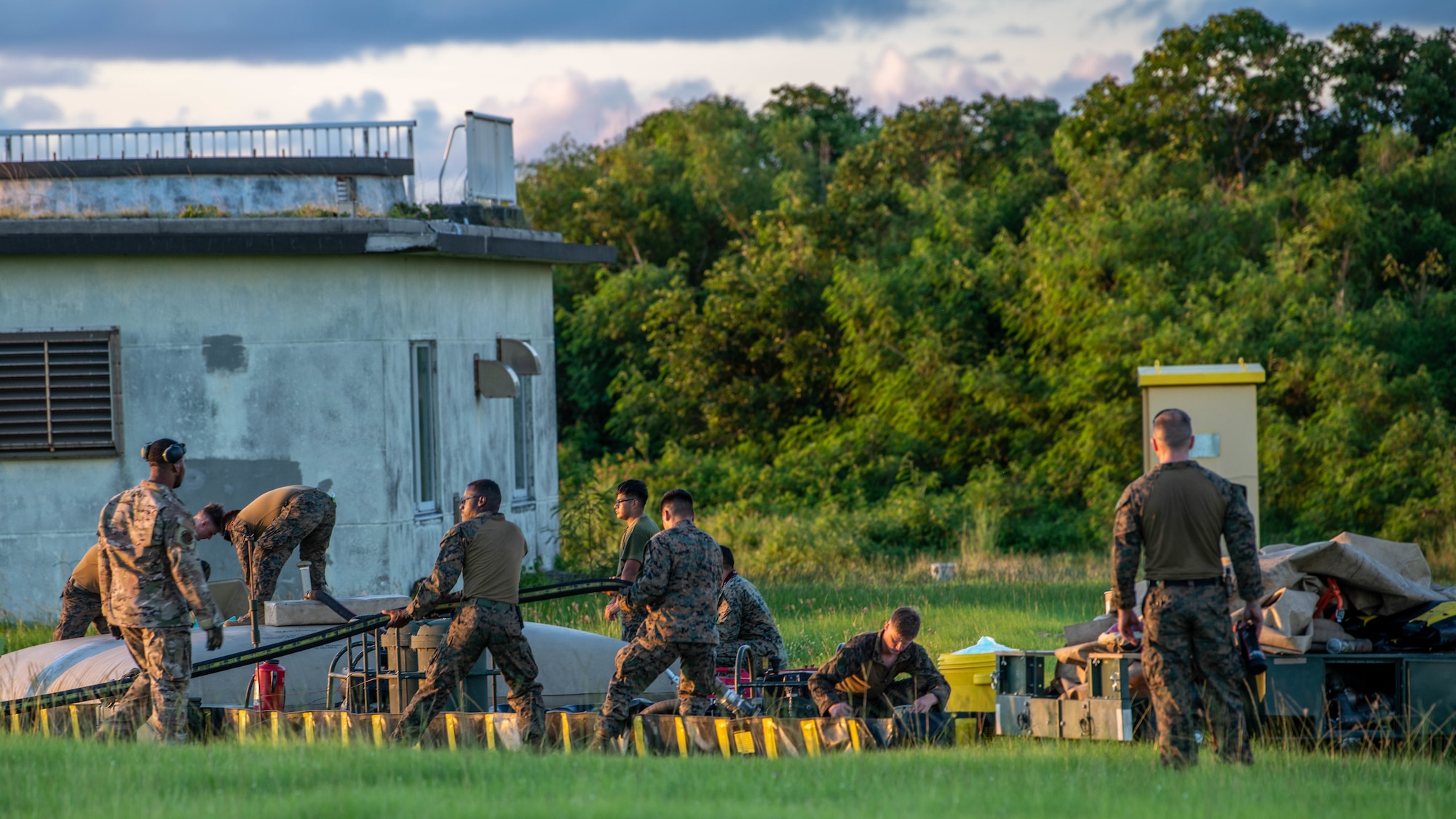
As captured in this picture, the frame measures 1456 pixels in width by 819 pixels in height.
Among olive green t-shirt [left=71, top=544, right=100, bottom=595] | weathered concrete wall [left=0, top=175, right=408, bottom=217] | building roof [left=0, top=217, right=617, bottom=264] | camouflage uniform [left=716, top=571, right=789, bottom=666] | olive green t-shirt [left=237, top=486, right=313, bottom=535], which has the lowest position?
camouflage uniform [left=716, top=571, right=789, bottom=666]

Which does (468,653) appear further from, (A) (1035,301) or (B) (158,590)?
(A) (1035,301)

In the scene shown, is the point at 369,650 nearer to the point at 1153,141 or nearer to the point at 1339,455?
the point at 1339,455

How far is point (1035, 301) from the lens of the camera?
30047 millimetres

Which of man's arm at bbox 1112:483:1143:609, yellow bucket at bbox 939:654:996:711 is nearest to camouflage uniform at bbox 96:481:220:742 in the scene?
yellow bucket at bbox 939:654:996:711

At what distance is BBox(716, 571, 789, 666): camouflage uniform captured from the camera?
1088 centimetres

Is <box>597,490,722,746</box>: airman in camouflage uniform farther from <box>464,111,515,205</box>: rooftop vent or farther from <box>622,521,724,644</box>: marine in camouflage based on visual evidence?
<box>464,111,515,205</box>: rooftop vent

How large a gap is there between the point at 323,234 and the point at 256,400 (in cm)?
195

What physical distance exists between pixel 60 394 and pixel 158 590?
26.3 ft

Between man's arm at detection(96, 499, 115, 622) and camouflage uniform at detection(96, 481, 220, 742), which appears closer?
camouflage uniform at detection(96, 481, 220, 742)

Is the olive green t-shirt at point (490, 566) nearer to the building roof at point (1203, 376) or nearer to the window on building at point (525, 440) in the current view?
the building roof at point (1203, 376)

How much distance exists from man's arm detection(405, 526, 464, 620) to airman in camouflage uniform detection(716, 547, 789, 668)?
209 cm

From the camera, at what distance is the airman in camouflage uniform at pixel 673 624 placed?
9500 millimetres

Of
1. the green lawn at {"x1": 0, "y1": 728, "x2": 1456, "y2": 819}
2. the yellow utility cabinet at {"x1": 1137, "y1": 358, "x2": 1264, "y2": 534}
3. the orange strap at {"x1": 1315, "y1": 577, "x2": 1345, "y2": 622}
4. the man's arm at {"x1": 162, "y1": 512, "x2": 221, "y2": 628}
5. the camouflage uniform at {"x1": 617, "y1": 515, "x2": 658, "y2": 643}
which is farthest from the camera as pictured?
the yellow utility cabinet at {"x1": 1137, "y1": 358, "x2": 1264, "y2": 534}

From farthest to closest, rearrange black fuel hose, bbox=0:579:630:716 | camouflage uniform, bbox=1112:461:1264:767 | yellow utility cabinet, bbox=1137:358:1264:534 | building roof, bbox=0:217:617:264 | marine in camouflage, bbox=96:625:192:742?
1. yellow utility cabinet, bbox=1137:358:1264:534
2. building roof, bbox=0:217:617:264
3. black fuel hose, bbox=0:579:630:716
4. marine in camouflage, bbox=96:625:192:742
5. camouflage uniform, bbox=1112:461:1264:767
